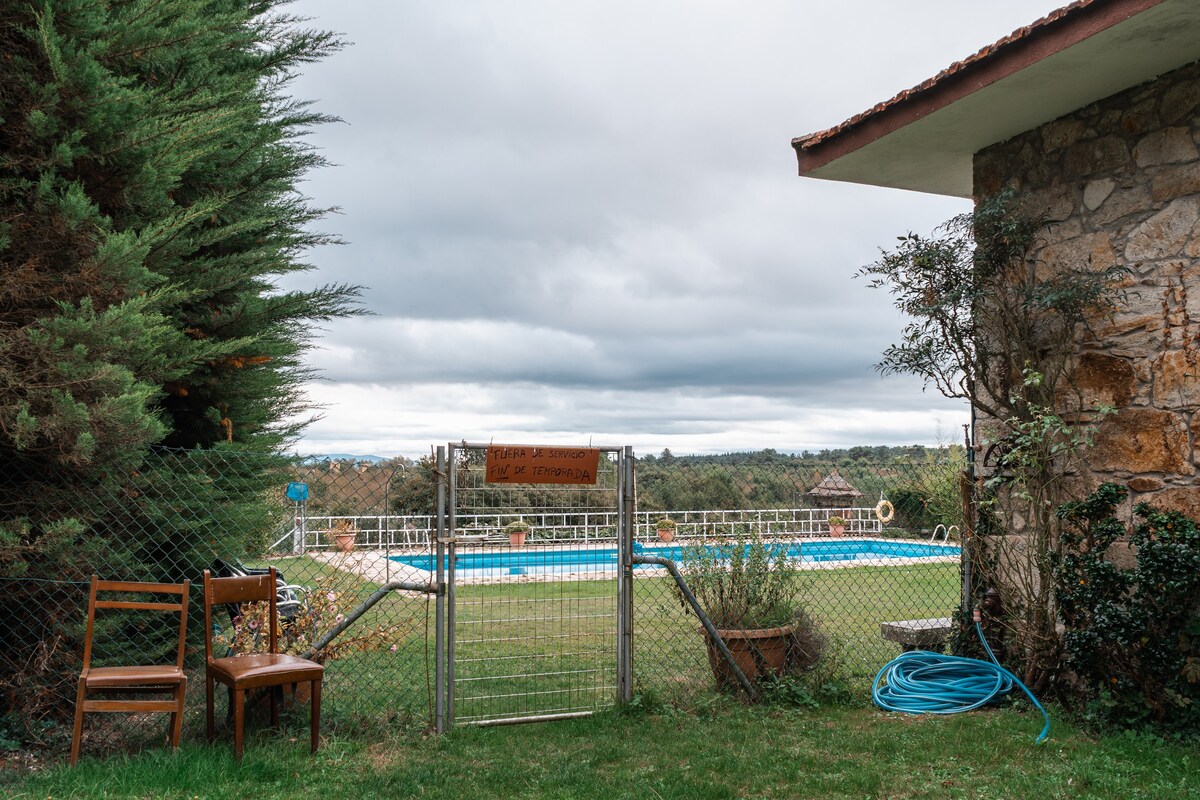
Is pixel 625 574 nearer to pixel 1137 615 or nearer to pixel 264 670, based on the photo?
pixel 264 670

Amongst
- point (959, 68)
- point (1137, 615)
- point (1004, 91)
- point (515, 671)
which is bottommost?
point (515, 671)

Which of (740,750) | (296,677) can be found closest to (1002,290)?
(740,750)

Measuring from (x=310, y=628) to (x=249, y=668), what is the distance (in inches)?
39.0

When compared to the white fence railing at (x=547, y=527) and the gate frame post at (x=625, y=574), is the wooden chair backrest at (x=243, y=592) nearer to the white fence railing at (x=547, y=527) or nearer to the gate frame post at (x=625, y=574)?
the white fence railing at (x=547, y=527)

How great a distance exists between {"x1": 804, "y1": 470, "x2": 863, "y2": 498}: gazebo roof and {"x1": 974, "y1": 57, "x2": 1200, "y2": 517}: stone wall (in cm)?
165

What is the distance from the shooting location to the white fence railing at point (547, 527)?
5.36m

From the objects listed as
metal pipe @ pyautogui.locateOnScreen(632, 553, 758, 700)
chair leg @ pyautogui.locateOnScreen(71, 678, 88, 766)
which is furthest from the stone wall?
chair leg @ pyautogui.locateOnScreen(71, 678, 88, 766)

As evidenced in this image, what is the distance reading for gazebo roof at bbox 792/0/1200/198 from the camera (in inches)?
184

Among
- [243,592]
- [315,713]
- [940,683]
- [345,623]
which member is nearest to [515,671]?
[345,623]

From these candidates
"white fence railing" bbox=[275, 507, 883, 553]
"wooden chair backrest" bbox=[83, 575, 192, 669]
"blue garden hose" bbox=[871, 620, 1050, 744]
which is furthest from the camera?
"blue garden hose" bbox=[871, 620, 1050, 744]

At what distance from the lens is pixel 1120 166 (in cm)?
542

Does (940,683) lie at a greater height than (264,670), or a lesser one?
lesser

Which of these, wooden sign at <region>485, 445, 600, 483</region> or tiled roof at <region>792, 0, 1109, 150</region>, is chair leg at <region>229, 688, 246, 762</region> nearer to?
wooden sign at <region>485, 445, 600, 483</region>

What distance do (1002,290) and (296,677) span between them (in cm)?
500
